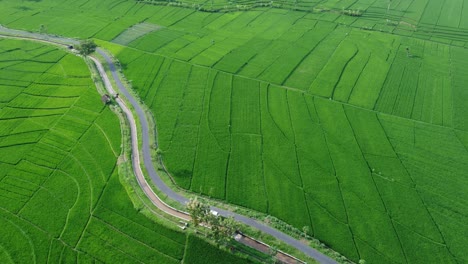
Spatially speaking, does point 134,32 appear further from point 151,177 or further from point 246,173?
point 246,173

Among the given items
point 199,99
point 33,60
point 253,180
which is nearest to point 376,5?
point 199,99

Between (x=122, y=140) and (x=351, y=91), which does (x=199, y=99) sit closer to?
(x=122, y=140)

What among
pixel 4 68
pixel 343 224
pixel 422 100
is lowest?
pixel 343 224

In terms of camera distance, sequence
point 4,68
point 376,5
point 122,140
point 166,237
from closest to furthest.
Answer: point 166,237, point 122,140, point 4,68, point 376,5

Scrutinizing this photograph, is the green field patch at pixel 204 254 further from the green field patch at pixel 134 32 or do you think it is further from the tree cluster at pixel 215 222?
the green field patch at pixel 134 32

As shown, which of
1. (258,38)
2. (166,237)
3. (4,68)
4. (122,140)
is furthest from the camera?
(258,38)

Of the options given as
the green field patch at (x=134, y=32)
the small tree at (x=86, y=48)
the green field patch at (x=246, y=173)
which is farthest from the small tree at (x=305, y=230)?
the green field patch at (x=134, y=32)

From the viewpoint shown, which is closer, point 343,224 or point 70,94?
point 343,224
